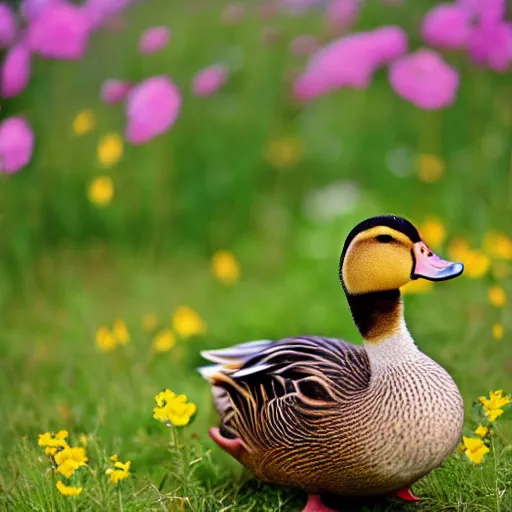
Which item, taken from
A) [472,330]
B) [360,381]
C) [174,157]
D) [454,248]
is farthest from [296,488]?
[174,157]

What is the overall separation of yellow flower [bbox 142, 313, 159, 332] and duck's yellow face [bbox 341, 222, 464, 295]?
1481 mm

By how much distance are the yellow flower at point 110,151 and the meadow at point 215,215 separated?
12 millimetres

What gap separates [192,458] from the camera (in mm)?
2078

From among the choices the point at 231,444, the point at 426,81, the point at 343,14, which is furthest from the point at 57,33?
the point at 231,444

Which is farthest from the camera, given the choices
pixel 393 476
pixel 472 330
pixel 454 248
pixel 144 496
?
pixel 454 248

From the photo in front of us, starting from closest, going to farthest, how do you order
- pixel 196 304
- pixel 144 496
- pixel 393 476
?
pixel 393 476, pixel 144 496, pixel 196 304

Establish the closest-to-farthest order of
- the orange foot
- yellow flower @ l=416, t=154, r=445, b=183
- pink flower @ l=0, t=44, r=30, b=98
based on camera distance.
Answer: the orange foot, pink flower @ l=0, t=44, r=30, b=98, yellow flower @ l=416, t=154, r=445, b=183

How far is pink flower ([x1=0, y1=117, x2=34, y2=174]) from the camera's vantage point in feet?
10.9

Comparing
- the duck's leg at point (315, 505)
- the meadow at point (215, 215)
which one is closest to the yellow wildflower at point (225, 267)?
the meadow at point (215, 215)

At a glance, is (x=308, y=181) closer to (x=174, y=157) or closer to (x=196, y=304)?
(x=174, y=157)

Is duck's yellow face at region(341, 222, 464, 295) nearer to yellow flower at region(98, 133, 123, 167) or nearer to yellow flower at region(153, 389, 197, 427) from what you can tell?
yellow flower at region(153, 389, 197, 427)

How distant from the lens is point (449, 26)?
11.6 feet

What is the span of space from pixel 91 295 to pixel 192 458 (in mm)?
1601

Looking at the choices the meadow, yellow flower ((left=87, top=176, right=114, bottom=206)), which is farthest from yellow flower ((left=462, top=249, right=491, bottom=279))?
yellow flower ((left=87, top=176, right=114, bottom=206))
